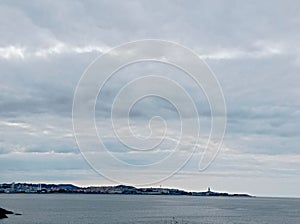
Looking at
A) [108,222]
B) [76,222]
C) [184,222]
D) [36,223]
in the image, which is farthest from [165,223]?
[36,223]

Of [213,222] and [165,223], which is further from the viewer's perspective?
[213,222]

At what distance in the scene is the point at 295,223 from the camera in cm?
13662

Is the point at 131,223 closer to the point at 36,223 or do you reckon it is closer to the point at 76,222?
the point at 76,222

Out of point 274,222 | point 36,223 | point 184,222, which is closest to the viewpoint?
point 36,223

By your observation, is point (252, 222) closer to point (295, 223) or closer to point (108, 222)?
point (295, 223)

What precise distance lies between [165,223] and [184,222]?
6.03 meters

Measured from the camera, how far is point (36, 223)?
387ft

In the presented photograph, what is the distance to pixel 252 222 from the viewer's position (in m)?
134

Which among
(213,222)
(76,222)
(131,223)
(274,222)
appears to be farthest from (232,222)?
(76,222)

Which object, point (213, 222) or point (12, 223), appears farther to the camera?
point (213, 222)

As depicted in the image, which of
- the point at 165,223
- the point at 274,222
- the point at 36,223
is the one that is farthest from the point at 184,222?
the point at 36,223

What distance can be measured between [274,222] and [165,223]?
109 ft

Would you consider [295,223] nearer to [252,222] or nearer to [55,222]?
[252,222]

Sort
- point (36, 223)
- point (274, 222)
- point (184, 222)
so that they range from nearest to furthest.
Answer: point (36, 223)
point (184, 222)
point (274, 222)
